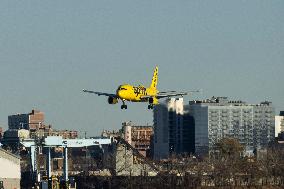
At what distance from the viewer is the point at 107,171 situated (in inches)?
7692

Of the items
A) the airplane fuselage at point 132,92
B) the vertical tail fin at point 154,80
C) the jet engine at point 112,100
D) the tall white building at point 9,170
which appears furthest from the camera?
the vertical tail fin at point 154,80

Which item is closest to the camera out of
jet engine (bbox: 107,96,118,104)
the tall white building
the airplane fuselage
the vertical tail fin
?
jet engine (bbox: 107,96,118,104)

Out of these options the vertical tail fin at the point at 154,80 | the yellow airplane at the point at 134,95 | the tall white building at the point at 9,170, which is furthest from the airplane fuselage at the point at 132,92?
the tall white building at the point at 9,170

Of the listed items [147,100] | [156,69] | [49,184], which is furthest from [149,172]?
[49,184]

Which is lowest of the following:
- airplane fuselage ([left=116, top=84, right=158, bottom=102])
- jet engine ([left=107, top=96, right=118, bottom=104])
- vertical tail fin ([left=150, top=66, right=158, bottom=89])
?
jet engine ([left=107, top=96, right=118, bottom=104])

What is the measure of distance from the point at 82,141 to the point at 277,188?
42.6 meters

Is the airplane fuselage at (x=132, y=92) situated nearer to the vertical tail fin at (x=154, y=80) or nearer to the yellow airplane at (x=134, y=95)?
the yellow airplane at (x=134, y=95)

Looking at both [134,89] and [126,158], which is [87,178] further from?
[134,89]

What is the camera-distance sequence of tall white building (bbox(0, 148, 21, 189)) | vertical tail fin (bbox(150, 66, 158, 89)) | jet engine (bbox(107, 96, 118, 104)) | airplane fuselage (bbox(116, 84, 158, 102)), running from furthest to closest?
1. vertical tail fin (bbox(150, 66, 158, 89))
2. tall white building (bbox(0, 148, 21, 189))
3. airplane fuselage (bbox(116, 84, 158, 102))
4. jet engine (bbox(107, 96, 118, 104))

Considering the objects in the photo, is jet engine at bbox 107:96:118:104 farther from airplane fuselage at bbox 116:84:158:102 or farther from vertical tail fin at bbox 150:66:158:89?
vertical tail fin at bbox 150:66:158:89

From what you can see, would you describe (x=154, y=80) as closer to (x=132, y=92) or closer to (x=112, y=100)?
(x=132, y=92)

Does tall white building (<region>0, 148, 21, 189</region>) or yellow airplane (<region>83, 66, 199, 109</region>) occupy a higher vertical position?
yellow airplane (<region>83, 66, 199, 109</region>)

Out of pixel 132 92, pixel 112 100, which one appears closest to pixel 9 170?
pixel 112 100

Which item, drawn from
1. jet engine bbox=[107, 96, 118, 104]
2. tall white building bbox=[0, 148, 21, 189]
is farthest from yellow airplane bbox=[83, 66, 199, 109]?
tall white building bbox=[0, 148, 21, 189]
